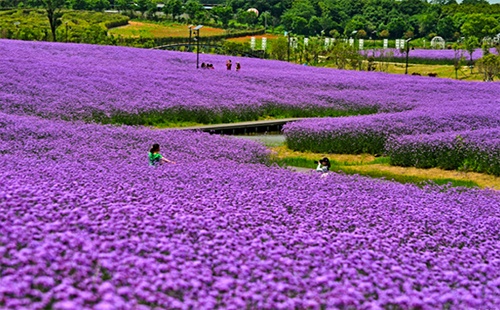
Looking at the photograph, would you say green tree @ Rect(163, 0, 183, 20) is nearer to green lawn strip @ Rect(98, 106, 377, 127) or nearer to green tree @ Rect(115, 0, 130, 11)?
green tree @ Rect(115, 0, 130, 11)

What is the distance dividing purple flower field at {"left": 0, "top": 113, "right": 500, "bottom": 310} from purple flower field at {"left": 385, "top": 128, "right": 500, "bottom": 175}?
20.3ft

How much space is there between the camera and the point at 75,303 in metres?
3.31

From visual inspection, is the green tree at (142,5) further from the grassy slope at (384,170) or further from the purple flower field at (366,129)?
the grassy slope at (384,170)

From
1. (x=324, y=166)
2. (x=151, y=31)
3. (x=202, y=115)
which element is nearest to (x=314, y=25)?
(x=151, y=31)

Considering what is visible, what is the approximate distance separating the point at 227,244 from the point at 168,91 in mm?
19851

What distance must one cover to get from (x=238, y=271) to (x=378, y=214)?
10.9 ft

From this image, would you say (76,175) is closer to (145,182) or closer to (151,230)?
(145,182)

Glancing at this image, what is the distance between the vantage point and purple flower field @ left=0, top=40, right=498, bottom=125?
2000 cm

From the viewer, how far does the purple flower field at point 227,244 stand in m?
3.79

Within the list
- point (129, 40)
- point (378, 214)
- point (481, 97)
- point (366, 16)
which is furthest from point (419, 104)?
point (366, 16)

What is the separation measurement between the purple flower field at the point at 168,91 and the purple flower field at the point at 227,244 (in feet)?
39.0

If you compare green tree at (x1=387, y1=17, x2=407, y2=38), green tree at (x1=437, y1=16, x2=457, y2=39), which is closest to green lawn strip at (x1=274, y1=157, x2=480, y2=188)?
green tree at (x1=437, y1=16, x2=457, y2=39)

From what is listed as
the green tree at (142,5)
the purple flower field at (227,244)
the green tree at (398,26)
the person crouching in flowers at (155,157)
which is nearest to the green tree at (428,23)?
the green tree at (398,26)

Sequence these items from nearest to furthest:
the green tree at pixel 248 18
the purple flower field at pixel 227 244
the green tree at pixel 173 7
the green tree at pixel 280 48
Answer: the purple flower field at pixel 227 244, the green tree at pixel 280 48, the green tree at pixel 173 7, the green tree at pixel 248 18
